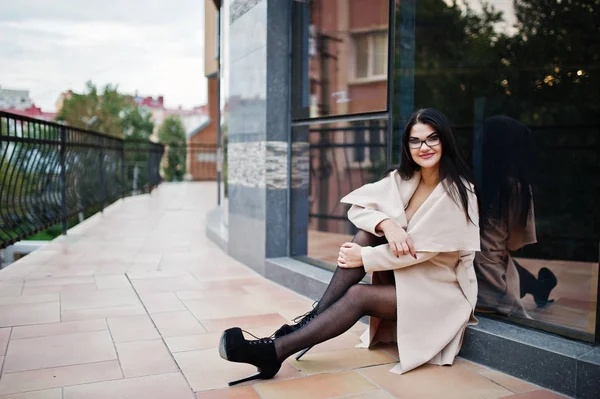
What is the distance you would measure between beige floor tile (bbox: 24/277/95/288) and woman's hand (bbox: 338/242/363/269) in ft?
7.80

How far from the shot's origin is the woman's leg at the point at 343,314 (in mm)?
2242

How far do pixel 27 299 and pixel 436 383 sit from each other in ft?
8.53

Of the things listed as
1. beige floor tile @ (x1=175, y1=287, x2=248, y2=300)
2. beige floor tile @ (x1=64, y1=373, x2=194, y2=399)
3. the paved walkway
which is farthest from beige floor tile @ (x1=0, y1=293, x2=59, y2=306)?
beige floor tile @ (x1=64, y1=373, x2=194, y2=399)

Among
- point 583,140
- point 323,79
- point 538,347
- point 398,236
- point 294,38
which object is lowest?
point 538,347

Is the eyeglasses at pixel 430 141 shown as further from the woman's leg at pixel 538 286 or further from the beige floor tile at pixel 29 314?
the beige floor tile at pixel 29 314

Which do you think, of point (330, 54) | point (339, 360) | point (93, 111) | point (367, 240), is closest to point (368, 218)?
point (367, 240)

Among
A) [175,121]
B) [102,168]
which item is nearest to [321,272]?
[102,168]

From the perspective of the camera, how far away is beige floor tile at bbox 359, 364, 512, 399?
2.13 metres

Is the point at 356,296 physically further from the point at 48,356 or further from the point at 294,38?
the point at 294,38

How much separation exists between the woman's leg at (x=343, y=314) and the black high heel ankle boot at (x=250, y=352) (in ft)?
0.11

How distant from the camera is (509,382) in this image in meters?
2.24

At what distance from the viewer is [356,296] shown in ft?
7.62

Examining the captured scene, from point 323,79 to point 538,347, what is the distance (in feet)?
8.25

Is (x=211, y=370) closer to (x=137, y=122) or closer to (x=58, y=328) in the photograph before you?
(x=58, y=328)
